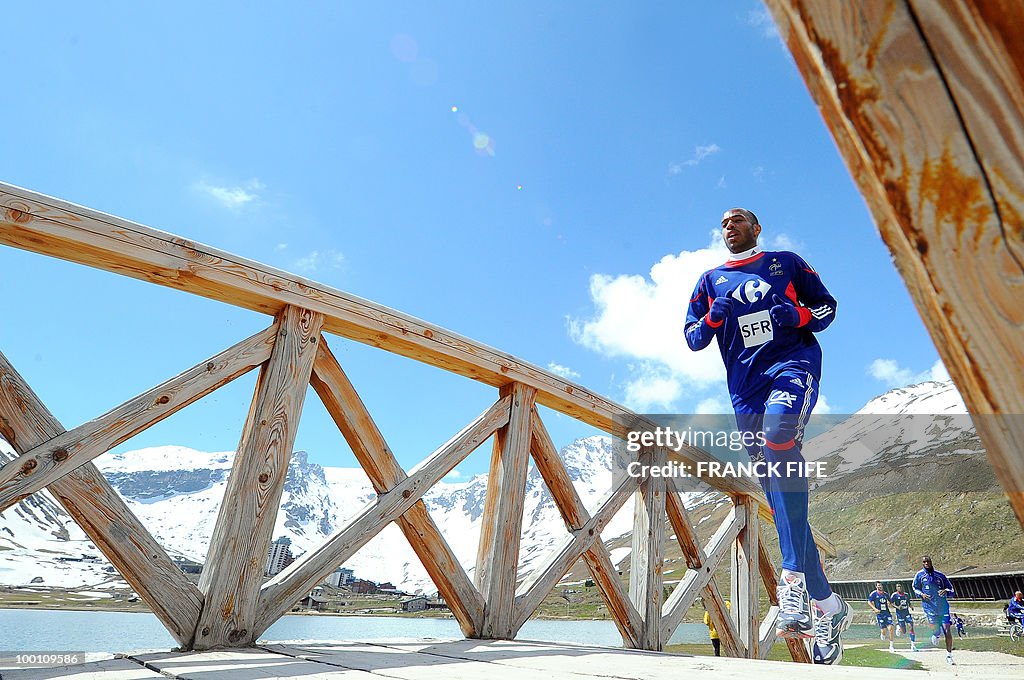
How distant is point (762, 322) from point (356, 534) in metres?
1.92

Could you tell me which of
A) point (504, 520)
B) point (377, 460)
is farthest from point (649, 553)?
point (377, 460)

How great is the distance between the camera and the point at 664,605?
152 inches

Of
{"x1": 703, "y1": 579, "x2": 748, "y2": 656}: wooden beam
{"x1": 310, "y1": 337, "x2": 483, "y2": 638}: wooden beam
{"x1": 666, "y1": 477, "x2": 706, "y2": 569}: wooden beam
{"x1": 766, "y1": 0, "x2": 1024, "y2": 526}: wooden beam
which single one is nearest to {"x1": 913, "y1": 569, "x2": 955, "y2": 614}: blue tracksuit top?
{"x1": 703, "y1": 579, "x2": 748, "y2": 656}: wooden beam

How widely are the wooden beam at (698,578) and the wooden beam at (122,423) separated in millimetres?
2940

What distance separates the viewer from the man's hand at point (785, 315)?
253 centimetres

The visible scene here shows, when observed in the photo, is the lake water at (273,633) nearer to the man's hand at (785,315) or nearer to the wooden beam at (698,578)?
the wooden beam at (698,578)

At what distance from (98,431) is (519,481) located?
1.90 m

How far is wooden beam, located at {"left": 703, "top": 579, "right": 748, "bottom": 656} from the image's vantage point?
422 centimetres

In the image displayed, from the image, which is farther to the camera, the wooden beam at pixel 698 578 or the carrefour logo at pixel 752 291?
the wooden beam at pixel 698 578

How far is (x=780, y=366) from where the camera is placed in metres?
2.53

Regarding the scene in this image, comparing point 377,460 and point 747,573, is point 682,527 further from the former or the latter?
point 377,460

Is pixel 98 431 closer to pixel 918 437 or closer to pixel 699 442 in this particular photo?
pixel 699 442

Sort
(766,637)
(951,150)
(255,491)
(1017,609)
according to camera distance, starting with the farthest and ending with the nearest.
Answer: (1017,609)
(766,637)
(255,491)
(951,150)

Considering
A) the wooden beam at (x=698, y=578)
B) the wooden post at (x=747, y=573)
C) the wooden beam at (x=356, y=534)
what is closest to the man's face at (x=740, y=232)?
the wooden beam at (x=356, y=534)
